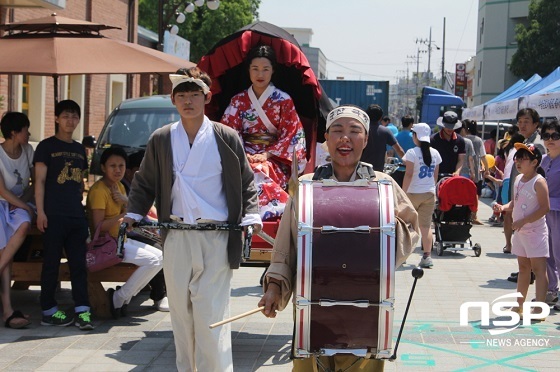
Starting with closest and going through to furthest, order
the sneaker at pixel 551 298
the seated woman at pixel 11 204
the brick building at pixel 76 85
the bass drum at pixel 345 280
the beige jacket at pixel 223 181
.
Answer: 1. the bass drum at pixel 345 280
2. the beige jacket at pixel 223 181
3. the seated woman at pixel 11 204
4. the sneaker at pixel 551 298
5. the brick building at pixel 76 85

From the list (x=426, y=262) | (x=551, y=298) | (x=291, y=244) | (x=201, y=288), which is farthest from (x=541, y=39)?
(x=291, y=244)

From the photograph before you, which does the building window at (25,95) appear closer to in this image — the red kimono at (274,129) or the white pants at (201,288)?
the red kimono at (274,129)

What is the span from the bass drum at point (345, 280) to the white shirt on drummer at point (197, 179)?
1.73 metres

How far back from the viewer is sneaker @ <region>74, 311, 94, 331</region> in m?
7.71

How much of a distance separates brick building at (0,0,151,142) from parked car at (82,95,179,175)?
188cm

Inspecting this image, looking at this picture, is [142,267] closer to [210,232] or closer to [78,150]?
[78,150]

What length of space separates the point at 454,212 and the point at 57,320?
22.5ft

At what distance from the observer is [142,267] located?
8.10 metres

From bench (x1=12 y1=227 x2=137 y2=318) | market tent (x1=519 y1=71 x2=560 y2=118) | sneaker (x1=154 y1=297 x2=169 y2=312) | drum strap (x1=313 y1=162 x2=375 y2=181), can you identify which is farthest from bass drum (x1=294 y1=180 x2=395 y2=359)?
market tent (x1=519 y1=71 x2=560 y2=118)

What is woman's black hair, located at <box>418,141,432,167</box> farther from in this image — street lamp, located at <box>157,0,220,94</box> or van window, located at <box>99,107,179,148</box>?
street lamp, located at <box>157,0,220,94</box>

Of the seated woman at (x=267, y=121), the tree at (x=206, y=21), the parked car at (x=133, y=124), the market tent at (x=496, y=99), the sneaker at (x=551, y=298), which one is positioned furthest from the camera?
Answer: the tree at (x=206, y=21)

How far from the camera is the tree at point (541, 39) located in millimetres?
50781

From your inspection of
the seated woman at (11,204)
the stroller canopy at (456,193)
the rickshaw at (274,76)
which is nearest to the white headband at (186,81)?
the rickshaw at (274,76)

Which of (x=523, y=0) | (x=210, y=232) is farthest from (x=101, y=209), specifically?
(x=523, y=0)
